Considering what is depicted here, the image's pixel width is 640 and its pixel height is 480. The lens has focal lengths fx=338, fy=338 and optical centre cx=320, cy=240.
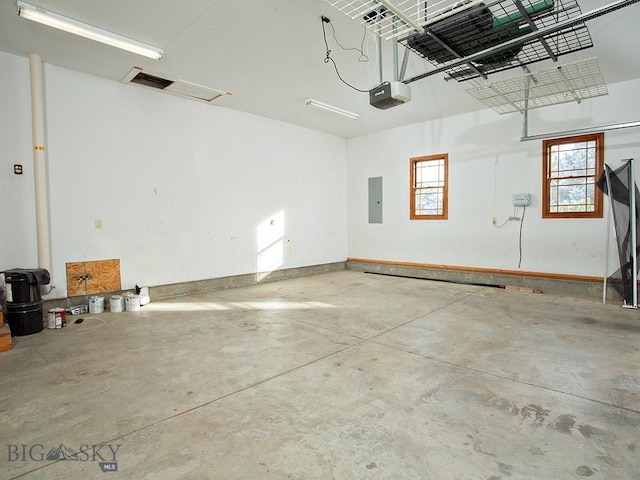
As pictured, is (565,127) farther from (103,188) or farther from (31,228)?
(31,228)

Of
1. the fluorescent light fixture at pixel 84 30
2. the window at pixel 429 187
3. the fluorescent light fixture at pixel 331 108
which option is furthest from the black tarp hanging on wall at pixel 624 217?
the fluorescent light fixture at pixel 84 30

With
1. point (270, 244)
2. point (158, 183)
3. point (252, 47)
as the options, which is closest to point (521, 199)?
point (270, 244)

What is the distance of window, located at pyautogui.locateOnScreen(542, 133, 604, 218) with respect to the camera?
542 centimetres

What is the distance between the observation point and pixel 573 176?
5.61 metres

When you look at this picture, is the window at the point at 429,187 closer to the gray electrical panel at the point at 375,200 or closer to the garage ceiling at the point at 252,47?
the gray electrical panel at the point at 375,200

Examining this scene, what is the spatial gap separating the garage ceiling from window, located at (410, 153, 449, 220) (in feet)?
4.97

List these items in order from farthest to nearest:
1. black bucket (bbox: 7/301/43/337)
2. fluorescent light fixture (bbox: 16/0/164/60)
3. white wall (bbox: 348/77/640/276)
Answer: white wall (bbox: 348/77/640/276), black bucket (bbox: 7/301/43/337), fluorescent light fixture (bbox: 16/0/164/60)

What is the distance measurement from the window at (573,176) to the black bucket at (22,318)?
24.8ft

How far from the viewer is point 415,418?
7.00 ft

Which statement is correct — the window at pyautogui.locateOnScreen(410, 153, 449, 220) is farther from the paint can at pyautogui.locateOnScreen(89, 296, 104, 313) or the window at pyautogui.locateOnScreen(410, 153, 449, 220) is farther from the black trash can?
the black trash can

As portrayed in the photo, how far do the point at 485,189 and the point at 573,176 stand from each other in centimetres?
137

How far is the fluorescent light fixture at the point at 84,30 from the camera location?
325cm

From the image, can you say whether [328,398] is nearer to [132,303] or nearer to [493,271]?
[132,303]

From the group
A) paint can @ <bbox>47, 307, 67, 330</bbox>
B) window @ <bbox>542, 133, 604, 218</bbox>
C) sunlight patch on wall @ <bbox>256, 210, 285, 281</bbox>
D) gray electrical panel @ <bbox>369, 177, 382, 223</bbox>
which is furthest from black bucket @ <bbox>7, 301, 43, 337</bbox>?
window @ <bbox>542, 133, 604, 218</bbox>
